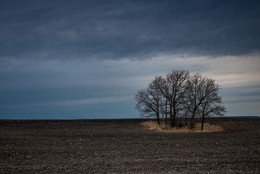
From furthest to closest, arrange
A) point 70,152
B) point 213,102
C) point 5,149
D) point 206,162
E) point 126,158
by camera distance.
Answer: point 213,102
point 5,149
point 70,152
point 126,158
point 206,162

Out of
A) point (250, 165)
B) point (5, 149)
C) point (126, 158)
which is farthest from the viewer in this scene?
point (5, 149)

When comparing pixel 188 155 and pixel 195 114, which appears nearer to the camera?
pixel 188 155

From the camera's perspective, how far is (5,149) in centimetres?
2436

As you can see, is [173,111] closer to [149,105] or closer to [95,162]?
[149,105]

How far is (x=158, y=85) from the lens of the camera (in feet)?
161

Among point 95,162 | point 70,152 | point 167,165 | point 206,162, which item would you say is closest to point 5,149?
point 70,152

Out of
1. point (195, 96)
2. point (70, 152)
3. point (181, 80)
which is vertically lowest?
point (70, 152)

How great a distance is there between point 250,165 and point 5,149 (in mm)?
19532

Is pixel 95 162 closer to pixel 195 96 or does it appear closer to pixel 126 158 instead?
pixel 126 158

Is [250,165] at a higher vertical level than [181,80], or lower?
lower

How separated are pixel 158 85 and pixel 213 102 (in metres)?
9.79

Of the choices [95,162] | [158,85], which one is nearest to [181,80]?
[158,85]

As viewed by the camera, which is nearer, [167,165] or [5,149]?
[167,165]

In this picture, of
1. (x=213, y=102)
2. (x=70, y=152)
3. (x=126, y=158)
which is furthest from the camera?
(x=213, y=102)
